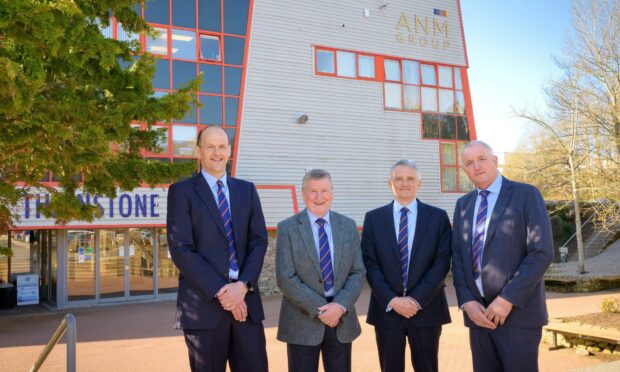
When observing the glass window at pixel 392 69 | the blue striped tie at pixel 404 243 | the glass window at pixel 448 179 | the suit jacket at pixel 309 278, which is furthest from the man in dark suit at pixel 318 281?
the glass window at pixel 448 179

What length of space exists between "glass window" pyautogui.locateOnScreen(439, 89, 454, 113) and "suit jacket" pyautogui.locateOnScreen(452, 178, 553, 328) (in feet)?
57.6

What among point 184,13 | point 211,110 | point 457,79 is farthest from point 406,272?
point 457,79

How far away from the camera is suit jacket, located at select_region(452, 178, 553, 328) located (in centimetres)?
367

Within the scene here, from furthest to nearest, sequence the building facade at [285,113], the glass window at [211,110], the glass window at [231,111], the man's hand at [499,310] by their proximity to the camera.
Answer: the glass window at [231,111] < the glass window at [211,110] < the building facade at [285,113] < the man's hand at [499,310]

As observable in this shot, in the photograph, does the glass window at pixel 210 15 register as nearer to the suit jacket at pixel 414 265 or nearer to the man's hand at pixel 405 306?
the suit jacket at pixel 414 265

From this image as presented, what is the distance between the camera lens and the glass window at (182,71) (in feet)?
54.0

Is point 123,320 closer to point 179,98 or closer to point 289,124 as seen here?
point 289,124

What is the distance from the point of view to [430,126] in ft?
67.4

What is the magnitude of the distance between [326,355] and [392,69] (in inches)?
678

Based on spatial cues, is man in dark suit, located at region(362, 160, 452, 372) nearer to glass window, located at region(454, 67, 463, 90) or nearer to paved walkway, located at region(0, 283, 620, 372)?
paved walkway, located at region(0, 283, 620, 372)

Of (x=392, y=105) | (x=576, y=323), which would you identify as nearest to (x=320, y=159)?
(x=392, y=105)

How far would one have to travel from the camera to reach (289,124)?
1797 cm

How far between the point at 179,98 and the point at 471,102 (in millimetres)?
17938

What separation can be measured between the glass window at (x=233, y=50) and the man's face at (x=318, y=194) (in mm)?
13982
